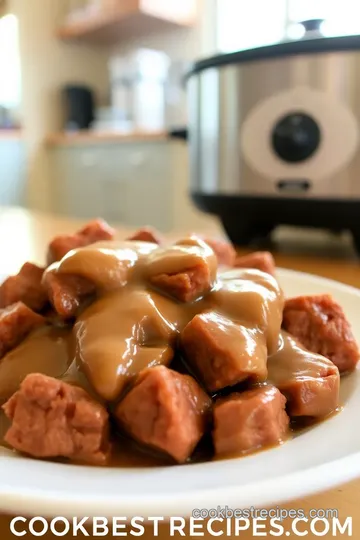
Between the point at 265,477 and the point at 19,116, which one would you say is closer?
the point at 265,477

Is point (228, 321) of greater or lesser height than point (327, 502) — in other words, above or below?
above

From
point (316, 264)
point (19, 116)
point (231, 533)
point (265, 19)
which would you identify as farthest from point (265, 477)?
point (19, 116)

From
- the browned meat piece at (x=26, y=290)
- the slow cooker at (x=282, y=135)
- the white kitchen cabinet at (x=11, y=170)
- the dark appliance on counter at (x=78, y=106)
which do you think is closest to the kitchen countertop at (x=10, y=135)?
the white kitchen cabinet at (x=11, y=170)

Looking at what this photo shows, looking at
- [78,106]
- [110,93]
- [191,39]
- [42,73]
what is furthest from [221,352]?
[110,93]

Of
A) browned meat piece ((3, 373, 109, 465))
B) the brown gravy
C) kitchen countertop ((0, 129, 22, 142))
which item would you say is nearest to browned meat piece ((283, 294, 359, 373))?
the brown gravy

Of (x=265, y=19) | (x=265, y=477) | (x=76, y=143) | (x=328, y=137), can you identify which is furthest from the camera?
(x=76, y=143)

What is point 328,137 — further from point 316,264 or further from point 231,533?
point 231,533
